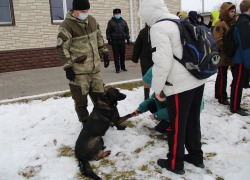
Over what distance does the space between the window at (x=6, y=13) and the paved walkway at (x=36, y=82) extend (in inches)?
85.1

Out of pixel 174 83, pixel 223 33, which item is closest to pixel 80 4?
pixel 174 83

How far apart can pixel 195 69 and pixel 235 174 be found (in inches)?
53.7

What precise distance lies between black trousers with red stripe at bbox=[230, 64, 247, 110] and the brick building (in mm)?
7612

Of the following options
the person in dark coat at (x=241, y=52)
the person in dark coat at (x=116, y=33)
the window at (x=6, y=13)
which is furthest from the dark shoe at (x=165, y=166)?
the window at (x=6, y=13)

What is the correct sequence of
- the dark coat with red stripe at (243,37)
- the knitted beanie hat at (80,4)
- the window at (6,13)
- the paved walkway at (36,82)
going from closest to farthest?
the knitted beanie hat at (80,4) → the dark coat with red stripe at (243,37) → the paved walkway at (36,82) → the window at (6,13)

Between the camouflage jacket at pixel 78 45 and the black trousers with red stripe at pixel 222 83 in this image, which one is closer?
the camouflage jacket at pixel 78 45

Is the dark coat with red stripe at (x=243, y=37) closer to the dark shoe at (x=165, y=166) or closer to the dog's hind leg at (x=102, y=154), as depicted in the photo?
the dark shoe at (x=165, y=166)

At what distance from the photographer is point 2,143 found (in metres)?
3.22

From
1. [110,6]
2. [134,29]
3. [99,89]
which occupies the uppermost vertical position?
[110,6]

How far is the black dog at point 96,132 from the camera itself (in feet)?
8.68

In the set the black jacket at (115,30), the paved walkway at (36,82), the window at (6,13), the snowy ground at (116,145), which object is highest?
the window at (6,13)

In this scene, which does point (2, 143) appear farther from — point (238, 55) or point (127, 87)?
point (238, 55)

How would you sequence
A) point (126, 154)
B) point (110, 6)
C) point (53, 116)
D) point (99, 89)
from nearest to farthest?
point (126, 154), point (99, 89), point (53, 116), point (110, 6)

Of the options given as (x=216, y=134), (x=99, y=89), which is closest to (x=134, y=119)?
(x=99, y=89)
